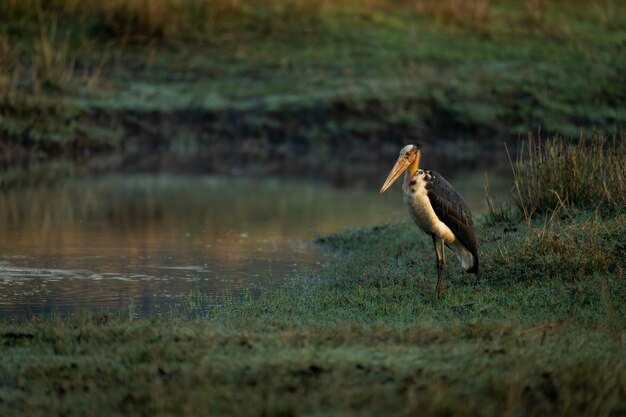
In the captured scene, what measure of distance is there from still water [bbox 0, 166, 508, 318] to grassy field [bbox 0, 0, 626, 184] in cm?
298

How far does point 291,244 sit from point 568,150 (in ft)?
11.0

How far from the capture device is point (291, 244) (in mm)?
13633

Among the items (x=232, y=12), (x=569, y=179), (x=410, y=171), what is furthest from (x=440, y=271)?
(x=232, y=12)

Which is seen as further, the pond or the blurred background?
the blurred background

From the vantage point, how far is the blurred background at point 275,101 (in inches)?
683

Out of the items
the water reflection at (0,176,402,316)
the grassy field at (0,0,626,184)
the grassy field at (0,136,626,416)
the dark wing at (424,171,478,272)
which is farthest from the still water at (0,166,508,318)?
the grassy field at (0,0,626,184)

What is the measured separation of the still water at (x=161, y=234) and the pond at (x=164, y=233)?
1cm

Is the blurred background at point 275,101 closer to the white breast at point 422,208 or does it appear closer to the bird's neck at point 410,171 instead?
the bird's neck at point 410,171

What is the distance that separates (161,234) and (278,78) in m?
10.6

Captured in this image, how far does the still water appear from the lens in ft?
34.6

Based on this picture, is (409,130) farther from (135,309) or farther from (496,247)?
(135,309)

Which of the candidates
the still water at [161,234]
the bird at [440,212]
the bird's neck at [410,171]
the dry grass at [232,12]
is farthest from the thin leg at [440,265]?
the dry grass at [232,12]

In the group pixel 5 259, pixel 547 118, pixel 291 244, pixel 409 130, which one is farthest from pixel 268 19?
pixel 5 259

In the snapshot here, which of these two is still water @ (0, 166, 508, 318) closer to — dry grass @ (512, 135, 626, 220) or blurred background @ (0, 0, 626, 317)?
blurred background @ (0, 0, 626, 317)
